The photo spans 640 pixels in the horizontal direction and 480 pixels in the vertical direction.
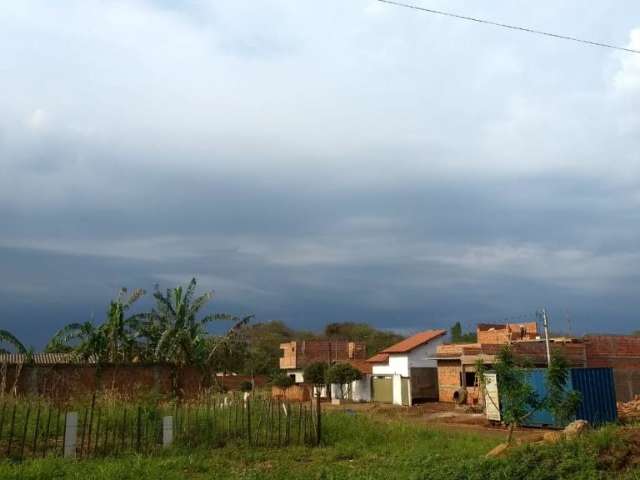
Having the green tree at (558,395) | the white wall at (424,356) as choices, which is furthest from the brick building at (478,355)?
the green tree at (558,395)

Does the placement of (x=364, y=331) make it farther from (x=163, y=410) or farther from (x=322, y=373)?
(x=163, y=410)

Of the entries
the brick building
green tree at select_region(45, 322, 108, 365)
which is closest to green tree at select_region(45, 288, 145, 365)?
green tree at select_region(45, 322, 108, 365)

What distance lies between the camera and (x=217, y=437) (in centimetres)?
1380

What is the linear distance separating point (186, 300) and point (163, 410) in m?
12.5

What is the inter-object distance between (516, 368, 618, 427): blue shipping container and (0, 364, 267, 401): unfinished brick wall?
514 inches

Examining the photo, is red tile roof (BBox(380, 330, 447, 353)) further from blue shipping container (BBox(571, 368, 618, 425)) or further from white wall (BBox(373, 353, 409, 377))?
blue shipping container (BBox(571, 368, 618, 425))

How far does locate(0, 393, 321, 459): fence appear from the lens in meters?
12.2

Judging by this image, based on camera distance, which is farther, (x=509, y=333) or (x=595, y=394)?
(x=509, y=333)

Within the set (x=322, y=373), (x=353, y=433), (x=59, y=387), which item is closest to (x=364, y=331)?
(x=322, y=373)

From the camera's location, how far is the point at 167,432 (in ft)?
42.6

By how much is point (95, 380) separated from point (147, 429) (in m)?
11.9

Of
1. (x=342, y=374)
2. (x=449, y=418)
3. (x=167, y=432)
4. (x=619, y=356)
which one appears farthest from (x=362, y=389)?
(x=167, y=432)

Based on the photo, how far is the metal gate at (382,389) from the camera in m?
37.8

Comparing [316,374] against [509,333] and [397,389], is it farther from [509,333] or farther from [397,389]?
[509,333]
